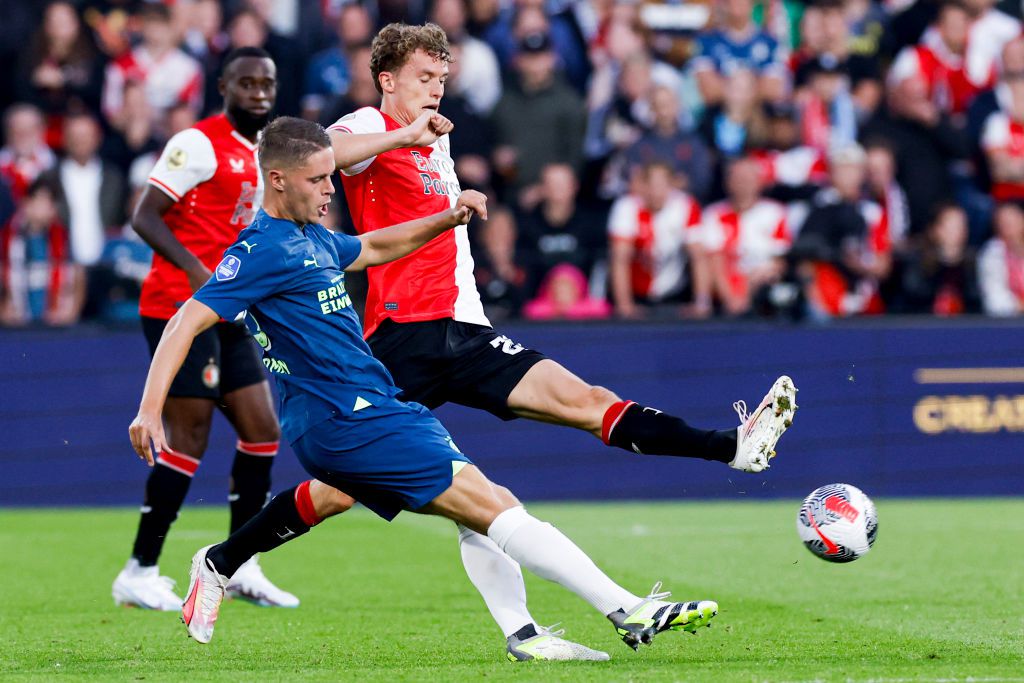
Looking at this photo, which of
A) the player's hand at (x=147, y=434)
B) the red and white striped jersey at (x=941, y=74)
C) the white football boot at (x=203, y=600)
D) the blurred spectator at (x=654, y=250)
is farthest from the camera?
the red and white striped jersey at (x=941, y=74)

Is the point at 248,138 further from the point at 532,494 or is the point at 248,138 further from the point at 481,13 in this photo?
the point at 481,13

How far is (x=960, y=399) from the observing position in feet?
45.2

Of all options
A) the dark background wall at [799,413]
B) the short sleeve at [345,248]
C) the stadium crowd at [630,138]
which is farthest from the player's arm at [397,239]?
the dark background wall at [799,413]

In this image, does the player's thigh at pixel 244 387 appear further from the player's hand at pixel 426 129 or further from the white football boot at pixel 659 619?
the white football boot at pixel 659 619

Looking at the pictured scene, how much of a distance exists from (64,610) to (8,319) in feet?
19.7

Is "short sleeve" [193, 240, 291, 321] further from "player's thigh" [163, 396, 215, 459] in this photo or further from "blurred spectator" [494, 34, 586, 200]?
"blurred spectator" [494, 34, 586, 200]

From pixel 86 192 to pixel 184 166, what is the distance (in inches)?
245

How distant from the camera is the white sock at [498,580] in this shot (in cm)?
586

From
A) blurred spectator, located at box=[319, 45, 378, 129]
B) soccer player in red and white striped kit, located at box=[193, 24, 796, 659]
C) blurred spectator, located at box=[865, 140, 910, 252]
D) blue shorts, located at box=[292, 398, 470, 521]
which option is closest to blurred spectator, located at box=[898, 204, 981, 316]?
blurred spectator, located at box=[865, 140, 910, 252]

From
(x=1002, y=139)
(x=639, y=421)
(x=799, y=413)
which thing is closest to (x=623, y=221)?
(x=799, y=413)

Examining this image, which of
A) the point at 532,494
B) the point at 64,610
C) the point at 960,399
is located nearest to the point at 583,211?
the point at 532,494

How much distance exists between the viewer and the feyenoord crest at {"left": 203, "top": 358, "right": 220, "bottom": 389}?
25.8 ft

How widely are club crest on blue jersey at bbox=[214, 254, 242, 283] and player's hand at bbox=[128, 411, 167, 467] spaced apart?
0.53 m

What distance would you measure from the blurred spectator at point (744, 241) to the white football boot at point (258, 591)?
670 cm
